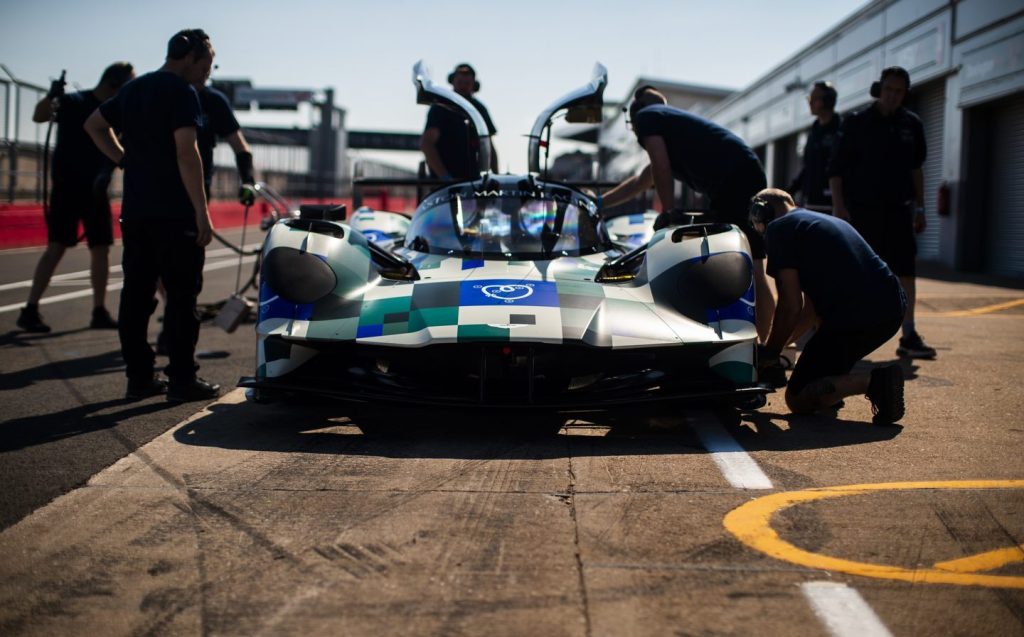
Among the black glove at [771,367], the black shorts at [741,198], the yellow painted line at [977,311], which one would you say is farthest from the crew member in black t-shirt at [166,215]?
the yellow painted line at [977,311]

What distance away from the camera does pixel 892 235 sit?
22.6 feet

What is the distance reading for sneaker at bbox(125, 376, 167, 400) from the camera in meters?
5.40

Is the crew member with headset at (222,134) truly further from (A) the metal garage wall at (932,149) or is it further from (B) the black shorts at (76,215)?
(A) the metal garage wall at (932,149)

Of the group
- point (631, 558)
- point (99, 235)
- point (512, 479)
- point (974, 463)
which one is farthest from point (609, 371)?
point (99, 235)

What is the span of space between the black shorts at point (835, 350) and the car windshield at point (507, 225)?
4.81 feet

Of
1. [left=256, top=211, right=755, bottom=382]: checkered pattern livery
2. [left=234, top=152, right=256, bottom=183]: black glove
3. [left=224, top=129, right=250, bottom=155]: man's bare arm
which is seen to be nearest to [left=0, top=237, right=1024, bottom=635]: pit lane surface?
[left=256, top=211, right=755, bottom=382]: checkered pattern livery

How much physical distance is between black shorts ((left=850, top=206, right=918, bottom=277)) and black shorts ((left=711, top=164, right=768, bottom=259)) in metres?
0.85

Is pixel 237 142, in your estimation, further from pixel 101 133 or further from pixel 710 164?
pixel 710 164

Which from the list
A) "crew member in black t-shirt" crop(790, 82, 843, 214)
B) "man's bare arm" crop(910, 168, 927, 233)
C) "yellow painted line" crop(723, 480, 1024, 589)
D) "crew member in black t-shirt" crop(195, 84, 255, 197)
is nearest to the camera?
"yellow painted line" crop(723, 480, 1024, 589)

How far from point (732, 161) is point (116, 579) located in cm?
452

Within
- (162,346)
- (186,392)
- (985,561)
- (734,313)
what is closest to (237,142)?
(162,346)

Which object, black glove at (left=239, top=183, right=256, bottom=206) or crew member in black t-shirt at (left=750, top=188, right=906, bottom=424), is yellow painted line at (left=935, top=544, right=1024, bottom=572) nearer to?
crew member in black t-shirt at (left=750, top=188, right=906, bottom=424)

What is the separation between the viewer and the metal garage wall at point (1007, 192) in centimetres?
1433

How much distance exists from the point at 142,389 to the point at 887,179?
14.8 feet
